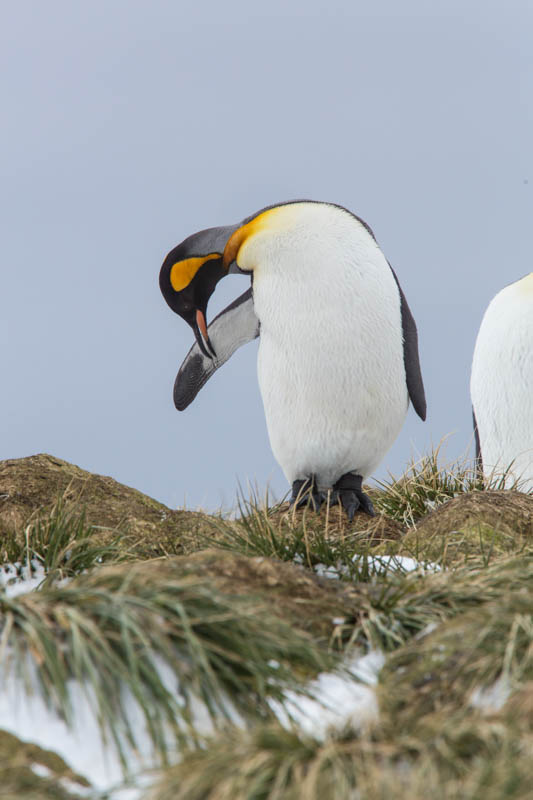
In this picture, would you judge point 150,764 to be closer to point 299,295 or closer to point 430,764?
point 430,764

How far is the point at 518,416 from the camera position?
7.89 m

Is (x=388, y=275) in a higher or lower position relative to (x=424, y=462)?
higher

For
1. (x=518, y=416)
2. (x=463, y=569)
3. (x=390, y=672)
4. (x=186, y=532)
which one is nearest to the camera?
(x=390, y=672)

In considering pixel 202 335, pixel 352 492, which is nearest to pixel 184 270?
pixel 202 335

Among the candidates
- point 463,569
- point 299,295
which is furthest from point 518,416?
point 463,569

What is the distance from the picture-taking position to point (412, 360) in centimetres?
675

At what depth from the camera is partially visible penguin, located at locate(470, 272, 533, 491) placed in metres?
7.80

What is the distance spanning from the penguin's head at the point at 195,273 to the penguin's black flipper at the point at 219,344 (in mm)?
176

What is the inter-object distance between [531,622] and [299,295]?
362 cm

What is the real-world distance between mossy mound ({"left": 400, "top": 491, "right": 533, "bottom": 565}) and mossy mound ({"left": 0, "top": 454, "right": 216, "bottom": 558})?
1288 millimetres

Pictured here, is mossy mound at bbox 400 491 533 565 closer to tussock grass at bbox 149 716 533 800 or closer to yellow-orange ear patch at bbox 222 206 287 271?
tussock grass at bbox 149 716 533 800

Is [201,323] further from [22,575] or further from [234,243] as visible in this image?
[22,575]

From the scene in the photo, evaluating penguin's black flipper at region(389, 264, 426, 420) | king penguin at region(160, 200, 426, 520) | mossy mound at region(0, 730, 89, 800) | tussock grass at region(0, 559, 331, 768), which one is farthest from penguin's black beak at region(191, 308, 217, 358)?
mossy mound at region(0, 730, 89, 800)

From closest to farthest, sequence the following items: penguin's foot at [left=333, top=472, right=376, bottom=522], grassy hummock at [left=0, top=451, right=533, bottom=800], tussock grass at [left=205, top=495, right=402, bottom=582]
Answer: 1. grassy hummock at [left=0, top=451, right=533, bottom=800]
2. tussock grass at [left=205, top=495, right=402, bottom=582]
3. penguin's foot at [left=333, top=472, right=376, bottom=522]
